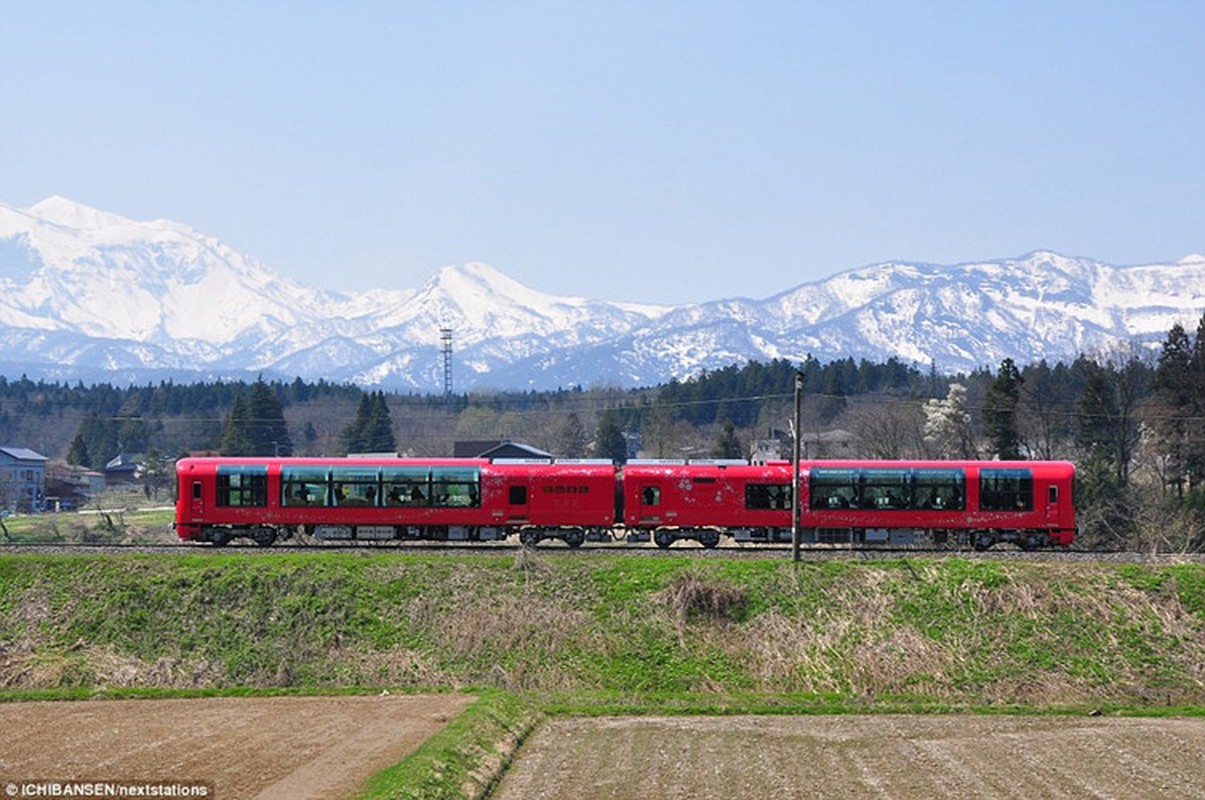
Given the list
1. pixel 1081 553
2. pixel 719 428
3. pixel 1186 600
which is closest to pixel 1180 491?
pixel 1081 553

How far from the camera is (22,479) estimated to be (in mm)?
136750

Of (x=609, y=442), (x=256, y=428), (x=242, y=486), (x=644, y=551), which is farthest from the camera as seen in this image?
(x=609, y=442)

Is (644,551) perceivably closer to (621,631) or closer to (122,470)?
(621,631)

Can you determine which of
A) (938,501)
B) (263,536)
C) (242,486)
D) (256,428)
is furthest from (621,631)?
(256,428)

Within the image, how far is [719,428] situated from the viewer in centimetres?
15725

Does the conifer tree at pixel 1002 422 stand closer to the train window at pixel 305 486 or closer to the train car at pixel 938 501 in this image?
the train car at pixel 938 501

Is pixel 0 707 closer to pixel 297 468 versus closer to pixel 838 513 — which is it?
pixel 297 468

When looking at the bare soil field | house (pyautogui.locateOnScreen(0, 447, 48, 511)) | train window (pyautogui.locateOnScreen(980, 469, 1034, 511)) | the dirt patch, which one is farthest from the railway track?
house (pyautogui.locateOnScreen(0, 447, 48, 511))

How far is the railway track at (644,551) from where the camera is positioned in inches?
1779

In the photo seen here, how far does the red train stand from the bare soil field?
1782cm

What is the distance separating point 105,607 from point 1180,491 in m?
62.1

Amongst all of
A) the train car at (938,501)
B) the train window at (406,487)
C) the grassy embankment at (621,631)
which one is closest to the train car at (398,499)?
the train window at (406,487)

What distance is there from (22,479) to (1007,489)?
114m

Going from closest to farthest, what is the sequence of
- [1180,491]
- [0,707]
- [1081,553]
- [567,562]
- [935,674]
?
[0,707] → [935,674] → [567,562] → [1081,553] → [1180,491]
